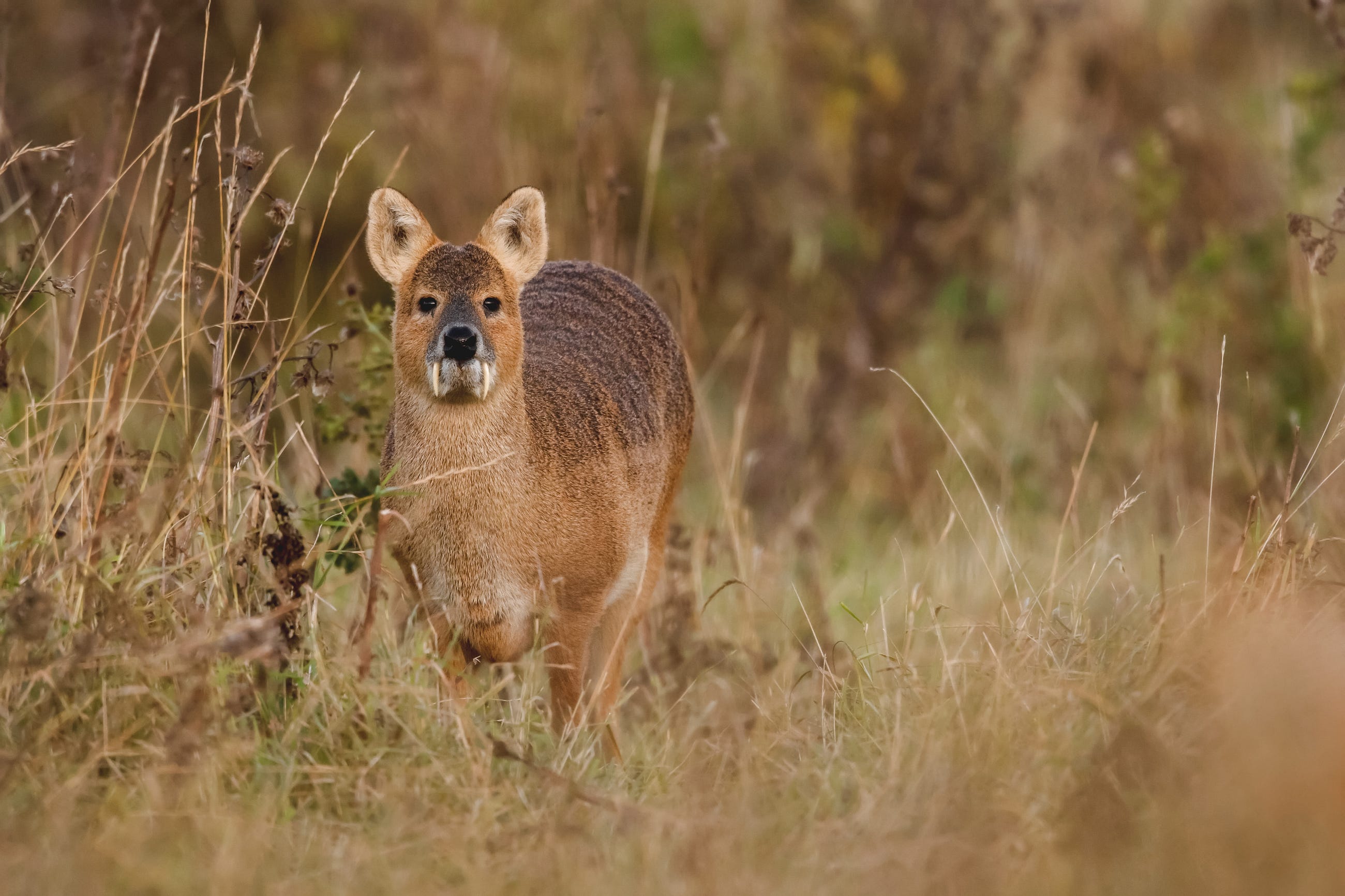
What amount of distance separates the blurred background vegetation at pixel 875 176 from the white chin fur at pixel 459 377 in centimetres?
308

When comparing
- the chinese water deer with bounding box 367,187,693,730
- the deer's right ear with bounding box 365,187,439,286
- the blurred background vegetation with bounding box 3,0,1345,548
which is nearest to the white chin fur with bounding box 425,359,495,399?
the chinese water deer with bounding box 367,187,693,730

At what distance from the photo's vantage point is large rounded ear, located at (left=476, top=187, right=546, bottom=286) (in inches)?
215

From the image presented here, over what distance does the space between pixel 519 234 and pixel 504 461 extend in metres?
0.83

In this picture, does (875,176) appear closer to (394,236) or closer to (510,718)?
(394,236)

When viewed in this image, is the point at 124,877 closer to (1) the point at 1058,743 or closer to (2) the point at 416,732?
(2) the point at 416,732

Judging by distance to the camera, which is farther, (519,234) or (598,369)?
(598,369)

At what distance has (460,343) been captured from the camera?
16.2ft

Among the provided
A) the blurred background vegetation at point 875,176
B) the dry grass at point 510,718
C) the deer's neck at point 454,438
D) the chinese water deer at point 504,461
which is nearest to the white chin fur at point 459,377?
the chinese water deer at point 504,461

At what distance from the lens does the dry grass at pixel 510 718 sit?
3.83m

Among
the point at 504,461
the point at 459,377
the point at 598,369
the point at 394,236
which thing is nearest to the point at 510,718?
the point at 504,461

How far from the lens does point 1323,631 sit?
15.6 feet

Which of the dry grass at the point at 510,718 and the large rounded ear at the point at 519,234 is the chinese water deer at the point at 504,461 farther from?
the dry grass at the point at 510,718

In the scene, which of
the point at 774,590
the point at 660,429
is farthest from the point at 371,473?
the point at 774,590

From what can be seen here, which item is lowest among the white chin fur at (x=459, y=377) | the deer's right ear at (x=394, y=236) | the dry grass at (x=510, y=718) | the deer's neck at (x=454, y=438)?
the dry grass at (x=510, y=718)
